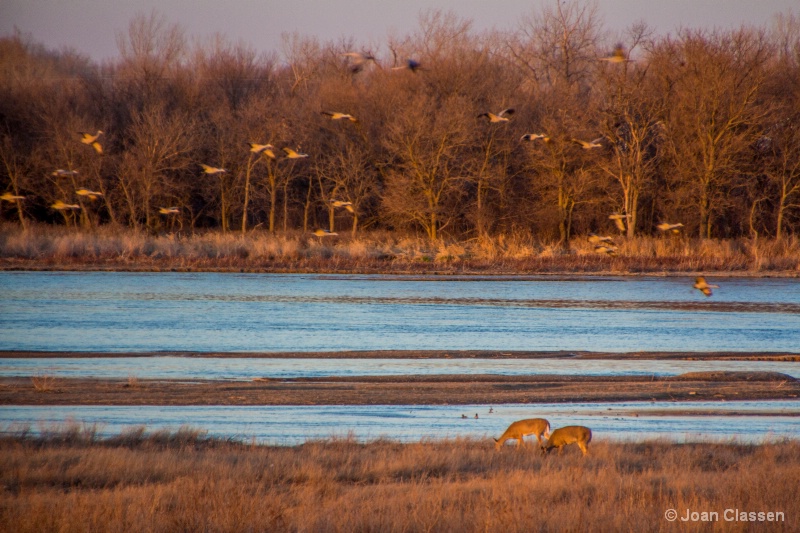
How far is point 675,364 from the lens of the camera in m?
21.2

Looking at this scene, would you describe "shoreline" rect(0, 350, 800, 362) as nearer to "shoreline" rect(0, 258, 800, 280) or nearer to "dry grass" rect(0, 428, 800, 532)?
"dry grass" rect(0, 428, 800, 532)

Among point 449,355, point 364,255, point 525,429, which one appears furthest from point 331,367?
point 364,255

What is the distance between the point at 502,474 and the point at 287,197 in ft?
187

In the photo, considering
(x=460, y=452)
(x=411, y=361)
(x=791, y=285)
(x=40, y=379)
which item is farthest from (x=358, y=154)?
(x=460, y=452)

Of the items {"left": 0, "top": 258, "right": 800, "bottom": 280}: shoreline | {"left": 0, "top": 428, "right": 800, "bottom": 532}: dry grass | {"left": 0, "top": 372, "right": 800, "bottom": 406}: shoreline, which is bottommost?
{"left": 0, "top": 372, "right": 800, "bottom": 406}: shoreline

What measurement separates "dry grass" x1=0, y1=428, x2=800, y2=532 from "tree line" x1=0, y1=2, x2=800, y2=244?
42.0m

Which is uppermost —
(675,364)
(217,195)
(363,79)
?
(363,79)

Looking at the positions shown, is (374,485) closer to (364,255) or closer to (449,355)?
(449,355)

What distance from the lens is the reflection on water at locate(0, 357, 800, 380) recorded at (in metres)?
18.5

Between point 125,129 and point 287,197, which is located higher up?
point 125,129

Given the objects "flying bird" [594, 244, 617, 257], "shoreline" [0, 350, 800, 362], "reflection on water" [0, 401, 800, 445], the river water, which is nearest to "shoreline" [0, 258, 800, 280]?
the river water

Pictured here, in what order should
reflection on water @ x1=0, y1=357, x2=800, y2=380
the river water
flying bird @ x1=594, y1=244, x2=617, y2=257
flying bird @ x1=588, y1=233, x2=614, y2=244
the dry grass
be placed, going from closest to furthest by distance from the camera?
the dry grass < the river water < reflection on water @ x1=0, y1=357, x2=800, y2=380 < flying bird @ x1=588, y1=233, x2=614, y2=244 < flying bird @ x1=594, y1=244, x2=617, y2=257

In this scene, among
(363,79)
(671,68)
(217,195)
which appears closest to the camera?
(671,68)

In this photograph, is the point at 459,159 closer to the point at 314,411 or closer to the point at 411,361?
the point at 411,361
